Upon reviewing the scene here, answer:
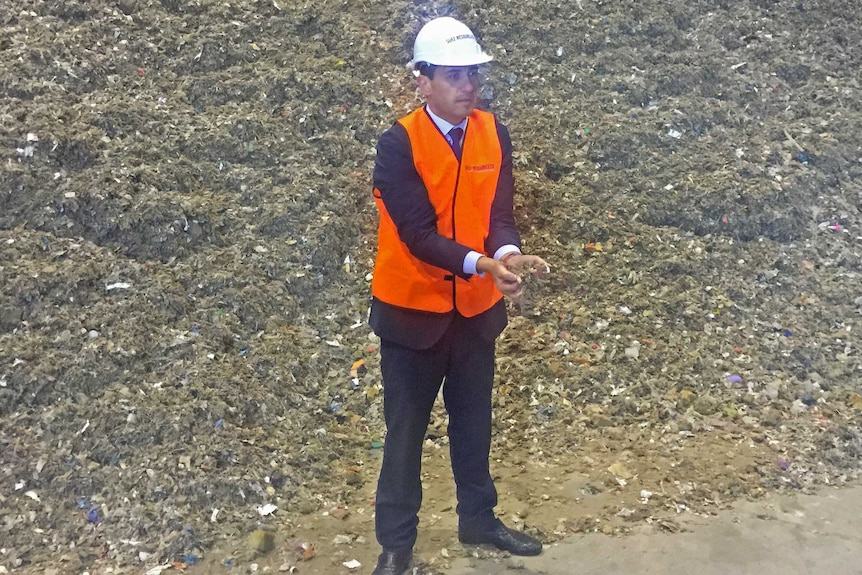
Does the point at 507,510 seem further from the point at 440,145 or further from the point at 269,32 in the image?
the point at 269,32

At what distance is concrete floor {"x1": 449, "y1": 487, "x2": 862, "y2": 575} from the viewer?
2.78 m

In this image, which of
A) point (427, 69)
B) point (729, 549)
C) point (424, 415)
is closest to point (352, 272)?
point (424, 415)

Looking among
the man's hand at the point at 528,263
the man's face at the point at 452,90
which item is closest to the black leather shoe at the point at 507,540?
the man's hand at the point at 528,263

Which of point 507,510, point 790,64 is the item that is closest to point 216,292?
point 507,510

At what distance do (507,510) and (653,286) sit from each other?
1.62 metres

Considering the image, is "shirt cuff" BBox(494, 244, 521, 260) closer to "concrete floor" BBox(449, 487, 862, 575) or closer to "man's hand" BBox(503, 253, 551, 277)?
"man's hand" BBox(503, 253, 551, 277)

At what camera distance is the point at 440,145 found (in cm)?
238

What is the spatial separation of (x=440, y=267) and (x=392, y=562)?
3.44ft

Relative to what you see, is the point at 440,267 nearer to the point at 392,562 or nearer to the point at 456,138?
the point at 456,138

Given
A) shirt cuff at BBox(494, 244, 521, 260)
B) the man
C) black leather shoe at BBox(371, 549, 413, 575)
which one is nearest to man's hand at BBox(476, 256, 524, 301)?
the man

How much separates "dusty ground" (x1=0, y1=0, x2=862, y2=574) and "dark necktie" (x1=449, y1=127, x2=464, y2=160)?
1.44 meters

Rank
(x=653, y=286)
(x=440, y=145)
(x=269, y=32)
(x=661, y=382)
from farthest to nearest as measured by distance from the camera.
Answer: (x=269, y=32) < (x=653, y=286) < (x=661, y=382) < (x=440, y=145)

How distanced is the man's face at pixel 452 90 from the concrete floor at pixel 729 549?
61.5 inches

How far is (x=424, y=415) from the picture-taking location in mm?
2621
